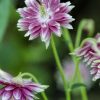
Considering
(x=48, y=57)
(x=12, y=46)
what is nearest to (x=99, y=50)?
(x=12, y=46)

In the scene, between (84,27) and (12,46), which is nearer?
(84,27)

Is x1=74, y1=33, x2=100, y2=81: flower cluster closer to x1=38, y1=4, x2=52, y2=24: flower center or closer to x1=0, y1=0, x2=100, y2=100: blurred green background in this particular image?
x1=38, y1=4, x2=52, y2=24: flower center

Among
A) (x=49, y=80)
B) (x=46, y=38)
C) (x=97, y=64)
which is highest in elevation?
(x=46, y=38)

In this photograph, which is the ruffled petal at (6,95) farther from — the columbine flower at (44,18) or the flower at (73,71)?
the flower at (73,71)

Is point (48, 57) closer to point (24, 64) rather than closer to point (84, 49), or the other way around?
point (24, 64)

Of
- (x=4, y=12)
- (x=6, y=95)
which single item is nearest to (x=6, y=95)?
(x=6, y=95)

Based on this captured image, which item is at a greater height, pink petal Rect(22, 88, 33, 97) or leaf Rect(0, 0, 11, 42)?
leaf Rect(0, 0, 11, 42)

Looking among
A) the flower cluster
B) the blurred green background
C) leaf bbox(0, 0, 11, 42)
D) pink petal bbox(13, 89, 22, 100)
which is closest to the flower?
the blurred green background
